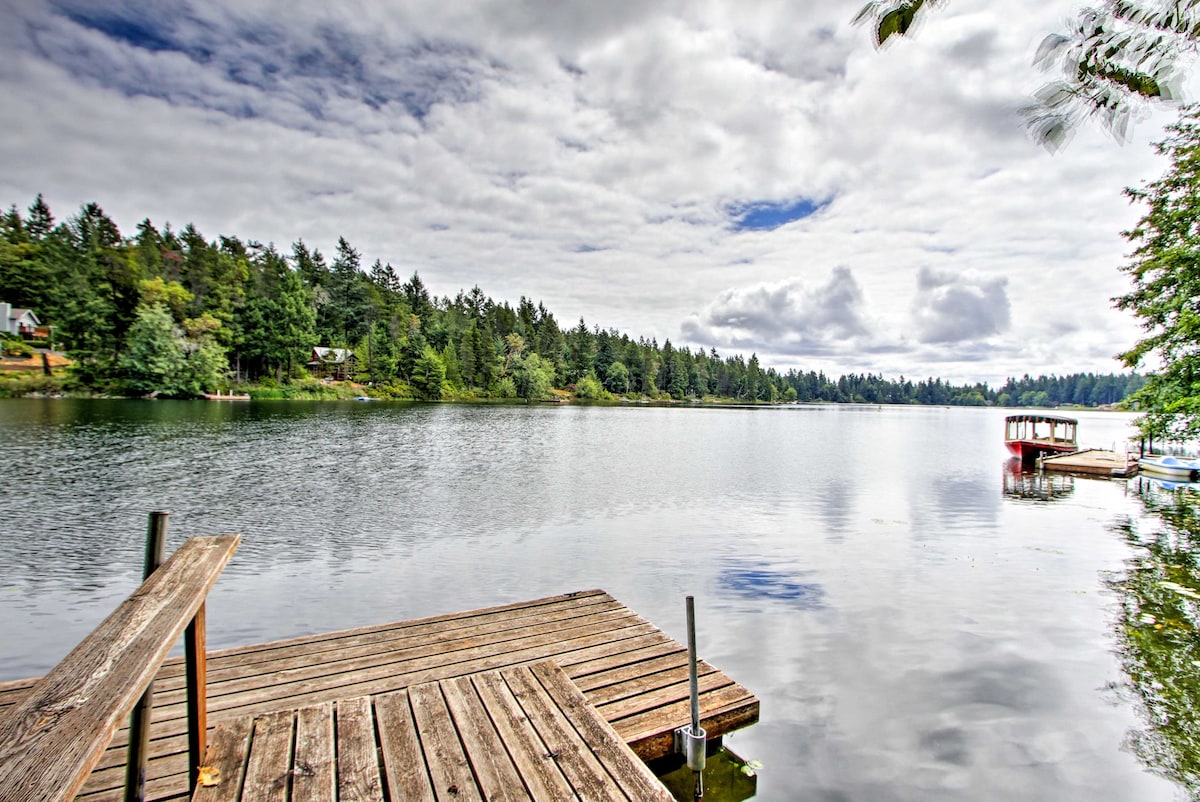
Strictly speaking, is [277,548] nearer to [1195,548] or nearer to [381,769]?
[381,769]

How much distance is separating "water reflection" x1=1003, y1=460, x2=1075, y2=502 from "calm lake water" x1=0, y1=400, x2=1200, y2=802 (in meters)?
0.32

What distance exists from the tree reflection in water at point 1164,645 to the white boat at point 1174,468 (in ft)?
41.6

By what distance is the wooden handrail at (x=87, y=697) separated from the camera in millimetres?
1317

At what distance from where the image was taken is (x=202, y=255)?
82.0 metres

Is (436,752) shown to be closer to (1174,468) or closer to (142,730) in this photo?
(142,730)

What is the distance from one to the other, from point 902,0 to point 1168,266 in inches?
894

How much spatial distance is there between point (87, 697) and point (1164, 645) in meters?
11.8

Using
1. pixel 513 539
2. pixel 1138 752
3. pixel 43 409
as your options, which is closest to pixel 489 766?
pixel 1138 752

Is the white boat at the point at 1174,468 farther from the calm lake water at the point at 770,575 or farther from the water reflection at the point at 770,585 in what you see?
the water reflection at the point at 770,585

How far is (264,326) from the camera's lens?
7844 centimetres

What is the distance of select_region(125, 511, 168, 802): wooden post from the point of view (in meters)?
2.85

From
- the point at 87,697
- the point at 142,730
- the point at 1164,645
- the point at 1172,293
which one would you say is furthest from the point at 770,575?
the point at 1172,293

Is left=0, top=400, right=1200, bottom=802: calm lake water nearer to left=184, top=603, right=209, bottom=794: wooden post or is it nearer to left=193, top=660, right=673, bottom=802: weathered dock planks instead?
left=193, top=660, right=673, bottom=802: weathered dock planks

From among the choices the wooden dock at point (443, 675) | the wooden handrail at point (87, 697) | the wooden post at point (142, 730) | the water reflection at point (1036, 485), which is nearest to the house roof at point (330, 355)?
the water reflection at point (1036, 485)
